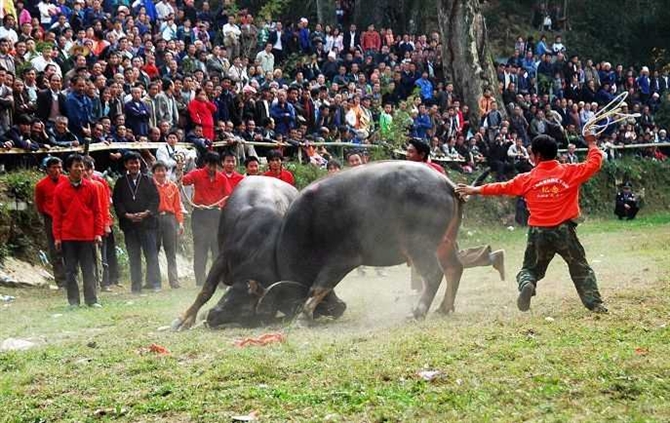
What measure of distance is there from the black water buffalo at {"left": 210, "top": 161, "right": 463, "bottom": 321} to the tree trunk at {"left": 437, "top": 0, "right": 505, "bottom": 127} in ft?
58.0

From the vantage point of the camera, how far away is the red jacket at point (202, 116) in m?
18.2

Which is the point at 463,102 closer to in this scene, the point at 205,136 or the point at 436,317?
the point at 205,136

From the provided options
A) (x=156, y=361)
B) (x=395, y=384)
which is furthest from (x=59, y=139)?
(x=395, y=384)

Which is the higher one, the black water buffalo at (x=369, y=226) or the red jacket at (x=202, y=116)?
the red jacket at (x=202, y=116)

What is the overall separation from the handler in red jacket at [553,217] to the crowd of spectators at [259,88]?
28.7 ft

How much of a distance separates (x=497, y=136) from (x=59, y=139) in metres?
12.5

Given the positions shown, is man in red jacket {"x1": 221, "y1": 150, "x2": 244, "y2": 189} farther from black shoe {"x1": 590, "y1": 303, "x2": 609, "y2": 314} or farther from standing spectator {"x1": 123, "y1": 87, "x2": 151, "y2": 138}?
black shoe {"x1": 590, "y1": 303, "x2": 609, "y2": 314}

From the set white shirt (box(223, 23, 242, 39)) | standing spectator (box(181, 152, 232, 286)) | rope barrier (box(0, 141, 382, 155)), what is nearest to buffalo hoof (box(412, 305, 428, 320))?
standing spectator (box(181, 152, 232, 286))

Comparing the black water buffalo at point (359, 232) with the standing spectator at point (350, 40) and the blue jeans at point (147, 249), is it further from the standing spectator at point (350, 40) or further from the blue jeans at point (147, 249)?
the standing spectator at point (350, 40)

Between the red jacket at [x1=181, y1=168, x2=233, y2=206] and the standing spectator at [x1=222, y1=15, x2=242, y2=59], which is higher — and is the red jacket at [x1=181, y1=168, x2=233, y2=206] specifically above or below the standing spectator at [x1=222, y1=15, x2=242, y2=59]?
below

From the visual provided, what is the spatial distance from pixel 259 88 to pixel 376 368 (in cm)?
1460

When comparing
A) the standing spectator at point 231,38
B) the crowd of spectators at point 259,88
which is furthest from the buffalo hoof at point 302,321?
the standing spectator at point 231,38

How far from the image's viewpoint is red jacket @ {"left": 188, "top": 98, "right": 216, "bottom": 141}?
59.7 ft

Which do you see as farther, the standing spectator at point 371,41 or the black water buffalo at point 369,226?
the standing spectator at point 371,41
